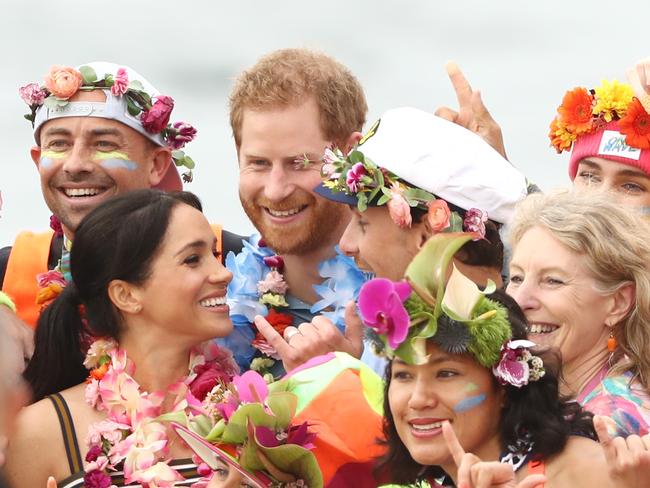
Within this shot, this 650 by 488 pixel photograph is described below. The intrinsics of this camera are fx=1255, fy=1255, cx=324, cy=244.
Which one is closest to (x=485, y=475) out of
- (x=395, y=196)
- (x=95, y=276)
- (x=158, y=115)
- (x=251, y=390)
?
(x=251, y=390)

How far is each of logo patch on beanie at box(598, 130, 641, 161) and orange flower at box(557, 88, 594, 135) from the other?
0.13 metres

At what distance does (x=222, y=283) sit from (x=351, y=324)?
1.92ft

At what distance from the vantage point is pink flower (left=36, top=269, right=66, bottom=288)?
646 cm

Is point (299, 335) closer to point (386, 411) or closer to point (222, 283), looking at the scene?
point (222, 283)

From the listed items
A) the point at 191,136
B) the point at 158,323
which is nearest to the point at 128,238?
the point at 158,323

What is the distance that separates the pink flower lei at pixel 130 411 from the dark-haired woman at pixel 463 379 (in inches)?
40.6

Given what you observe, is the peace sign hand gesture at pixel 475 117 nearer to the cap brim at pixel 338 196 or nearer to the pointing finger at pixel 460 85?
the pointing finger at pixel 460 85

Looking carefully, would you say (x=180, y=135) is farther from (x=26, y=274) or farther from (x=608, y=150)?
(x=608, y=150)

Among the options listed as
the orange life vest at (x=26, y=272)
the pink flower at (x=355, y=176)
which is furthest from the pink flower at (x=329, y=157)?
the orange life vest at (x=26, y=272)

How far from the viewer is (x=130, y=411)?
505cm

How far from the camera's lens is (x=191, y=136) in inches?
290

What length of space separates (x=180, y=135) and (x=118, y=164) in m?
0.56

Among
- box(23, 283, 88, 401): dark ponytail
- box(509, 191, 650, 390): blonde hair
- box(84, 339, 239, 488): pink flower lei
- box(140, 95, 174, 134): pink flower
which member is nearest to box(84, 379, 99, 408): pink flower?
box(84, 339, 239, 488): pink flower lei

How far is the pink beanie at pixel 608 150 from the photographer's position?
567cm
